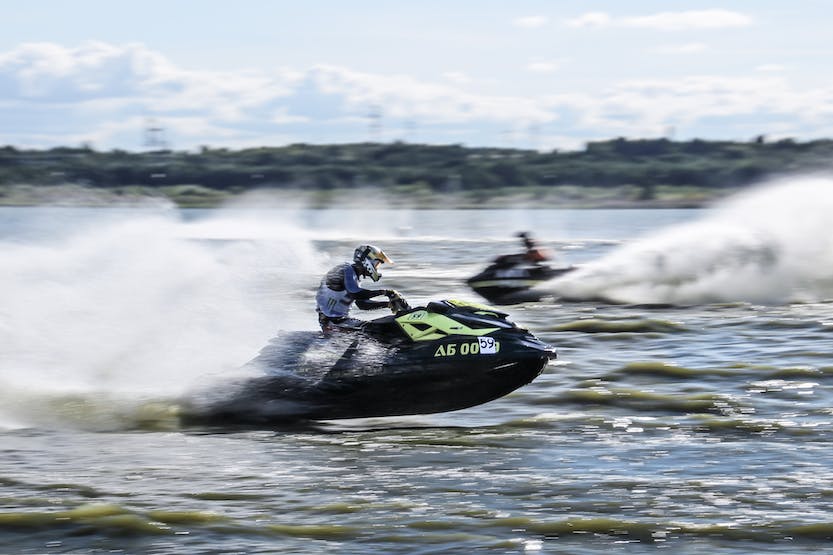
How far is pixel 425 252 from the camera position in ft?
168

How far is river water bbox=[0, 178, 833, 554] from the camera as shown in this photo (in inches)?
376

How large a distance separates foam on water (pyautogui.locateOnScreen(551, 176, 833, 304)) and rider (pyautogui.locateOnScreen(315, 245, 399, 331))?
15.6 metres

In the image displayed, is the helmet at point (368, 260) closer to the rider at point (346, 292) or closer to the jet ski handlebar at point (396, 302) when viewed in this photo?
the rider at point (346, 292)

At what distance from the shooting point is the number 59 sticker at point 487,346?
13.0 m

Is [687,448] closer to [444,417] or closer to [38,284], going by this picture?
[444,417]

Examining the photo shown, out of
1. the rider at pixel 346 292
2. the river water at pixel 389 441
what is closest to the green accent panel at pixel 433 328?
the rider at pixel 346 292

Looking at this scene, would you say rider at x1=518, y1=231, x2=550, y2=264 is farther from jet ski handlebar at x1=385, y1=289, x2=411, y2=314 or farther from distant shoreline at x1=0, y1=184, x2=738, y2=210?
distant shoreline at x1=0, y1=184, x2=738, y2=210

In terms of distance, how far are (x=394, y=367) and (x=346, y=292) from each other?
111 centimetres

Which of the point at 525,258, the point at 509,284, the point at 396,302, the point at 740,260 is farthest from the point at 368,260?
the point at 740,260

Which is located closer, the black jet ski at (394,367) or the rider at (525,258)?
the black jet ski at (394,367)

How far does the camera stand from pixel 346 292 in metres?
13.5

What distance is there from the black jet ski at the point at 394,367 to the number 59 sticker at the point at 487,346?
0.01 m

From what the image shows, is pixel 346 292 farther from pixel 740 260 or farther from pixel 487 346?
pixel 740 260

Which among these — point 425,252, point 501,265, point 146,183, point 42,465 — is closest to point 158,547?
point 42,465
